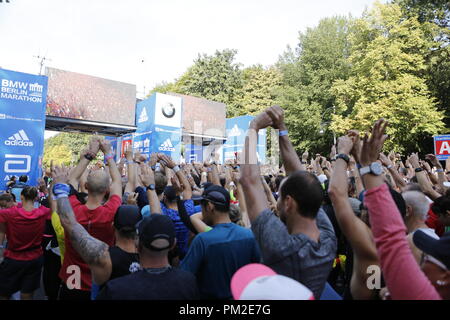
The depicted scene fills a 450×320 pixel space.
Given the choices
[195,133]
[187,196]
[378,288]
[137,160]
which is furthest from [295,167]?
[195,133]

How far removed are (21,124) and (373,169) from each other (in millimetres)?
16337

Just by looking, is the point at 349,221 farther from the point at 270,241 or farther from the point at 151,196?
the point at 151,196

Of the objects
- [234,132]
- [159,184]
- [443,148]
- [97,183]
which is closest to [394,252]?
[97,183]

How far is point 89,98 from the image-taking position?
69.4 feet

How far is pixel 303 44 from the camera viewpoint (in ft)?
106

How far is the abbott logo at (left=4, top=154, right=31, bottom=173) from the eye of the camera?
548 inches

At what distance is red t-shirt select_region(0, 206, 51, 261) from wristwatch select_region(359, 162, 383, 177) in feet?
14.5

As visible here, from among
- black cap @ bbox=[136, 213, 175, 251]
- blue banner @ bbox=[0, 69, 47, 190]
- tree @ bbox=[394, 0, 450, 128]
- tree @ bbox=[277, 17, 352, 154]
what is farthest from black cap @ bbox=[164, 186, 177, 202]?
tree @ bbox=[277, 17, 352, 154]

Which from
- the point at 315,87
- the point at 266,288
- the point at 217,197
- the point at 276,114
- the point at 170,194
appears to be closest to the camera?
the point at 266,288

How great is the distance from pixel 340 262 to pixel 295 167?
7.73 ft

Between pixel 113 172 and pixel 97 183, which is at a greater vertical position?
pixel 113 172

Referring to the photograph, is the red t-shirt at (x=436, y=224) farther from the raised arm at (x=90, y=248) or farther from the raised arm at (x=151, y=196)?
the raised arm at (x=90, y=248)

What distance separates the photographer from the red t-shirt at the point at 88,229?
9.72 ft
